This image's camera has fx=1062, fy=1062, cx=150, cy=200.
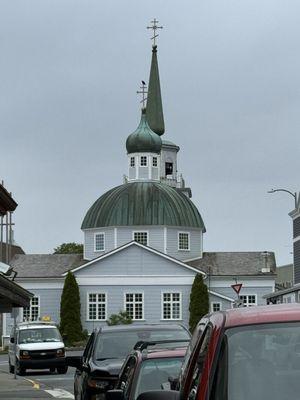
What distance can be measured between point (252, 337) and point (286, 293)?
50.7m

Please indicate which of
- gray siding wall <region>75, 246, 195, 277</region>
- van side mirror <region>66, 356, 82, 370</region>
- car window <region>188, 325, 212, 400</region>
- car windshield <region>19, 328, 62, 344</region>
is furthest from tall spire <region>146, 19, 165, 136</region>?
car window <region>188, 325, 212, 400</region>

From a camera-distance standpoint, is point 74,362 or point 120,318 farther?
point 120,318

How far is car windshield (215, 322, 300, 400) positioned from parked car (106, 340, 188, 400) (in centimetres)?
475

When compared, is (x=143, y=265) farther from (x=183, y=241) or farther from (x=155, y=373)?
(x=155, y=373)

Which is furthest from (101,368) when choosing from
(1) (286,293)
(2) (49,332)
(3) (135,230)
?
(3) (135,230)

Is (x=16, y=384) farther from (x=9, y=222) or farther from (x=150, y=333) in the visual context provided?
(x=150, y=333)

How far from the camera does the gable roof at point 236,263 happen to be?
250 feet

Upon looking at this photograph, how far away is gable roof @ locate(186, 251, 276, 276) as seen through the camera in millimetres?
76312

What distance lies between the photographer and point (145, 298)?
244 feet

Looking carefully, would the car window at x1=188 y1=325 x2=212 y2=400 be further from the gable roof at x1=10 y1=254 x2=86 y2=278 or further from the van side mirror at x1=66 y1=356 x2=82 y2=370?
the gable roof at x1=10 y1=254 x2=86 y2=278

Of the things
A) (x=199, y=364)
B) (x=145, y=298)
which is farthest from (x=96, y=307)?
(x=199, y=364)

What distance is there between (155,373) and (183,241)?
68471mm

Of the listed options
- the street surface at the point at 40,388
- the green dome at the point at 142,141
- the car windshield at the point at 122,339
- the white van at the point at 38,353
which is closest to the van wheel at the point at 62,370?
the white van at the point at 38,353

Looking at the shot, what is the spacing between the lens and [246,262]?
7819 centimetres
